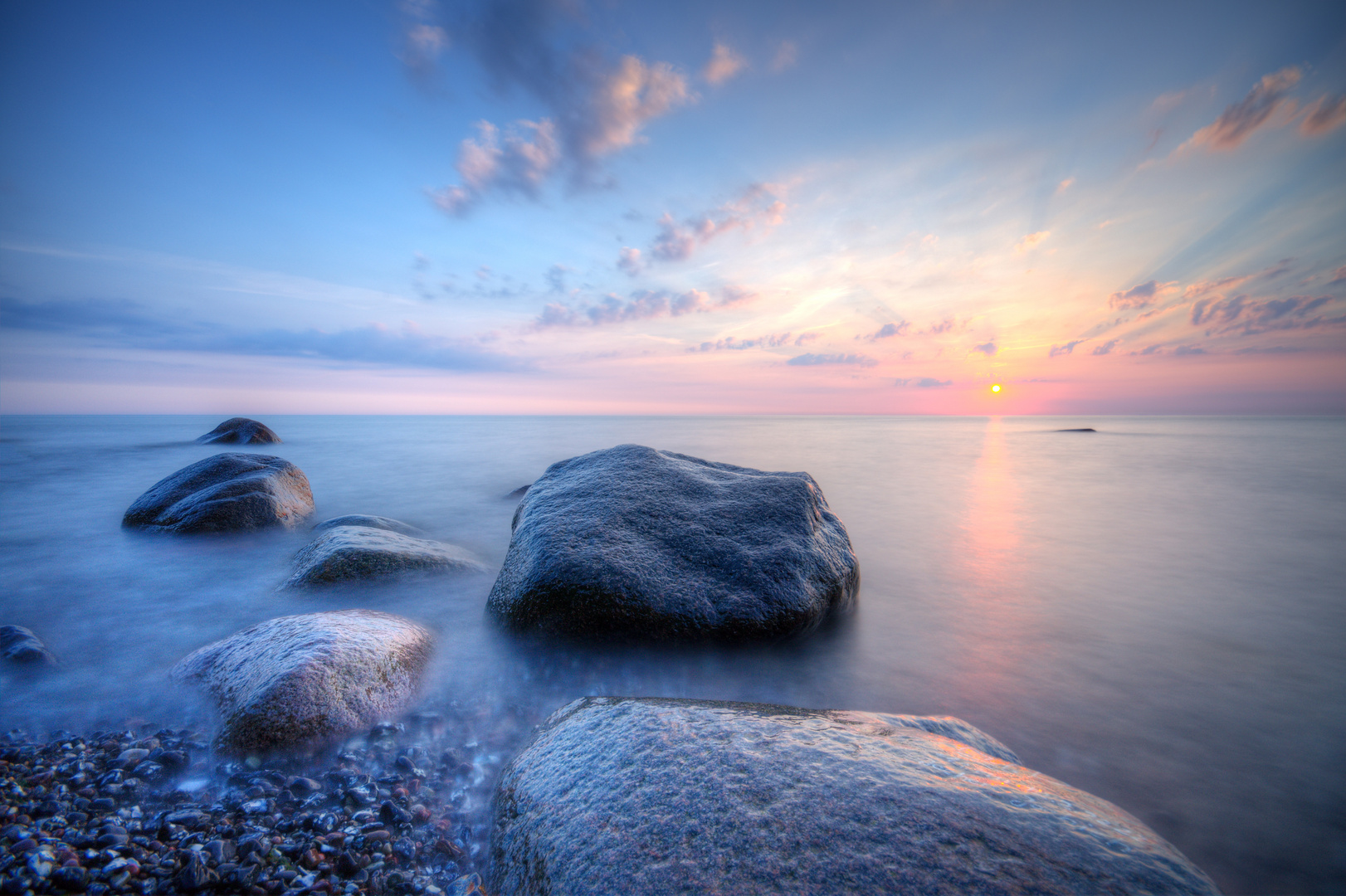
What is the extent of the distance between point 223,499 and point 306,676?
195 inches

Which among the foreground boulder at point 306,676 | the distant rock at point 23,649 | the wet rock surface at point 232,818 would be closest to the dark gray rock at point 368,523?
the distant rock at point 23,649

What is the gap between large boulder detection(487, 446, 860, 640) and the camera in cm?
314

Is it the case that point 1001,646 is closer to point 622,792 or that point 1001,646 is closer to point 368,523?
point 622,792

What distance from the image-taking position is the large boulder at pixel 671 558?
3139 millimetres

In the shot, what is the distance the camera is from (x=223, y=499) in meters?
5.83

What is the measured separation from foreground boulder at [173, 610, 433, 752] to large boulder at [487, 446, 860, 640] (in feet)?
2.61

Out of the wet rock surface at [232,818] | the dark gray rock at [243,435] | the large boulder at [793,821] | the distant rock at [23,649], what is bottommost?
the dark gray rock at [243,435]

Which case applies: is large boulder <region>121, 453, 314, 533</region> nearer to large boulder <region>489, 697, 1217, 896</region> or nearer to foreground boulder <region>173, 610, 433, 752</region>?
foreground boulder <region>173, 610, 433, 752</region>

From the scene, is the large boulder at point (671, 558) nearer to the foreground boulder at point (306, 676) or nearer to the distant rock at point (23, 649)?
the foreground boulder at point (306, 676)

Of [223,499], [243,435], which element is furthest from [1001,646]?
[243,435]

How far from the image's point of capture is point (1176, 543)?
20.7 ft

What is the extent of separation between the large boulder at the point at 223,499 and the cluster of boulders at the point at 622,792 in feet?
9.73

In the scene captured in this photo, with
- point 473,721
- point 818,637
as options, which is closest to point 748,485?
point 818,637

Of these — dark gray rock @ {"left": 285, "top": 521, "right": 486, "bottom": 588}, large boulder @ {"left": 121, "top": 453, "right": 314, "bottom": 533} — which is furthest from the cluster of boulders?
large boulder @ {"left": 121, "top": 453, "right": 314, "bottom": 533}
